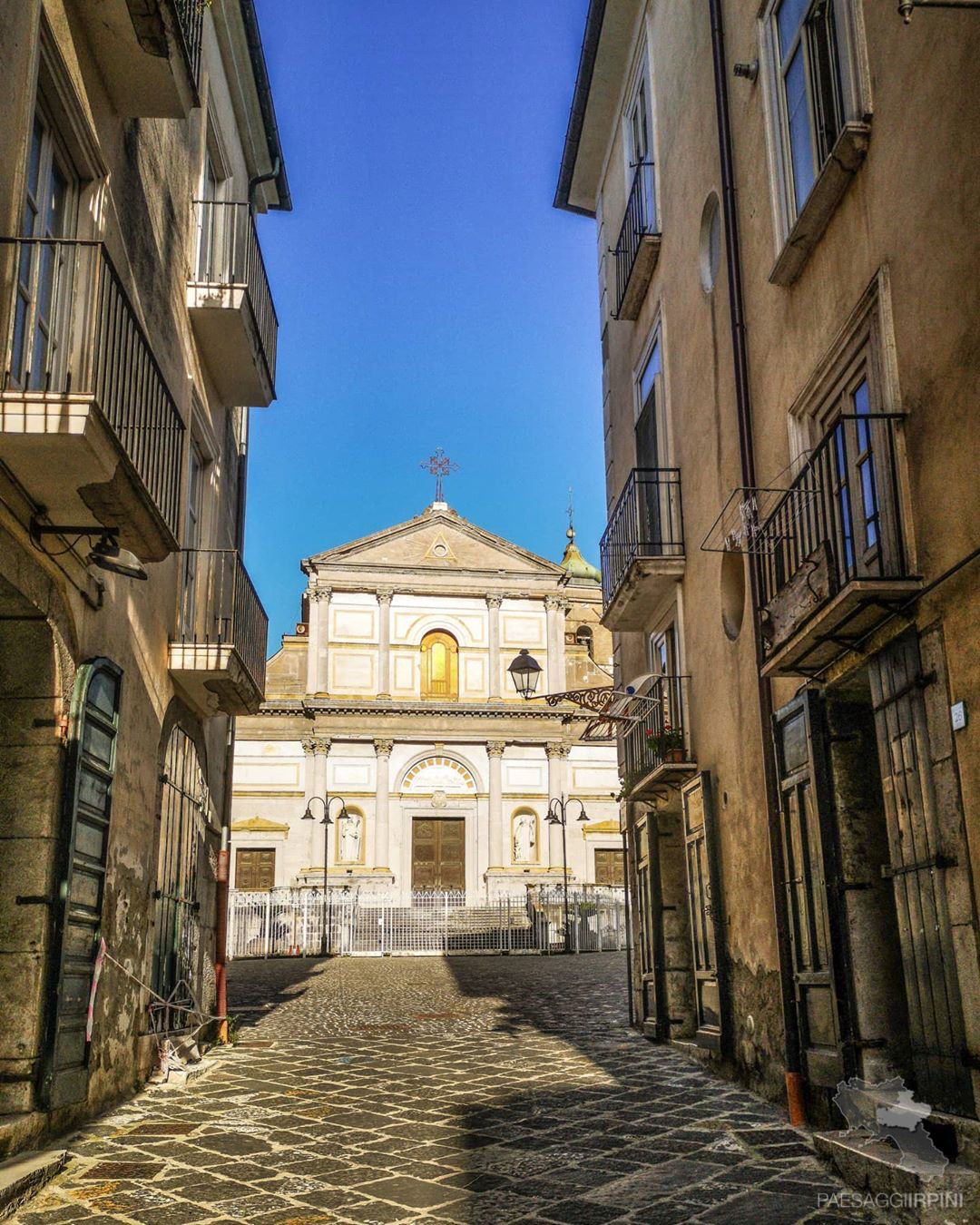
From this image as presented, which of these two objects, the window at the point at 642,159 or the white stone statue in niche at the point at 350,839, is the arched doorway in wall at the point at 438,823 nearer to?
the white stone statue in niche at the point at 350,839

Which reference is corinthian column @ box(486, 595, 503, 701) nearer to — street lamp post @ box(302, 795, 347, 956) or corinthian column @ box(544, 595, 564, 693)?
corinthian column @ box(544, 595, 564, 693)

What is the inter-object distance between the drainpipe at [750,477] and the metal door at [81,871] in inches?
171

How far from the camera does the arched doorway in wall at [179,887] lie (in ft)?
32.7

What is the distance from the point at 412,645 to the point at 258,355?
2880 centimetres

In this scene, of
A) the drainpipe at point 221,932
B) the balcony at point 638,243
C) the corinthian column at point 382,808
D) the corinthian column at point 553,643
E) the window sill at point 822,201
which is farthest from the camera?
the corinthian column at point 553,643

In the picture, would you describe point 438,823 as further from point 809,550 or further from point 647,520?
point 809,550

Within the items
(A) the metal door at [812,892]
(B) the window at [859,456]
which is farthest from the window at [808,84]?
(A) the metal door at [812,892]

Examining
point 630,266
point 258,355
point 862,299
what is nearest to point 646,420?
point 630,266

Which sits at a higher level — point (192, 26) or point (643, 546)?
point (192, 26)

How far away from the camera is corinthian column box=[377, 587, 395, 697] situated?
4012 cm

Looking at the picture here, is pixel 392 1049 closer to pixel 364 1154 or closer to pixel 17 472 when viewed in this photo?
pixel 364 1154

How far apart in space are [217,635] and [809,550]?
5.91 meters

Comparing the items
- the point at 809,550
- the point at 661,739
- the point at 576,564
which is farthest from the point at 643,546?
the point at 576,564

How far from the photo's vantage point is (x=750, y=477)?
30.3ft
